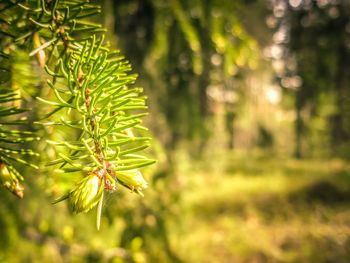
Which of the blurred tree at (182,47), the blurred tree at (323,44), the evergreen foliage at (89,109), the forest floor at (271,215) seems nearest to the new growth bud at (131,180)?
the evergreen foliage at (89,109)

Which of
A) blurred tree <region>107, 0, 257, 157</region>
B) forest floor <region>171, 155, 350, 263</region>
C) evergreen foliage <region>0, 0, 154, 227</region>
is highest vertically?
blurred tree <region>107, 0, 257, 157</region>

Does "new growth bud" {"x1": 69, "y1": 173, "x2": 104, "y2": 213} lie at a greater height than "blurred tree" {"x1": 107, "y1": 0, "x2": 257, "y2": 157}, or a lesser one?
lesser

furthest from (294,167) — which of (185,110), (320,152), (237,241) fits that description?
(185,110)

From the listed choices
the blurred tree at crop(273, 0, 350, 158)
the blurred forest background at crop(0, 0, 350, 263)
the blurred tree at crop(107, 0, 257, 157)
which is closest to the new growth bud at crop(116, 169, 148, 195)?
the blurred forest background at crop(0, 0, 350, 263)

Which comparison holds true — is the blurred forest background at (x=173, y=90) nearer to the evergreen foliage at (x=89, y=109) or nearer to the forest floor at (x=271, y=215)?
the evergreen foliage at (x=89, y=109)

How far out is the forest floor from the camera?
685 cm

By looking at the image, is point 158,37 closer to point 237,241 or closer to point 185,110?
point 185,110

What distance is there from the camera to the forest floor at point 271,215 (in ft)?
22.5

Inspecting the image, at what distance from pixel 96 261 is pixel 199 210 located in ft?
28.1

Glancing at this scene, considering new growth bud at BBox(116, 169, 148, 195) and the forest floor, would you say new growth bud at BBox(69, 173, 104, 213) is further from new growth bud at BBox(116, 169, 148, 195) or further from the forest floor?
the forest floor

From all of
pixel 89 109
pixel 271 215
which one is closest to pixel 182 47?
pixel 89 109

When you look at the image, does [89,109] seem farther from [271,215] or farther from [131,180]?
→ [271,215]

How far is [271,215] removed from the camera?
9219 millimetres

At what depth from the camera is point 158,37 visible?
1265 millimetres
